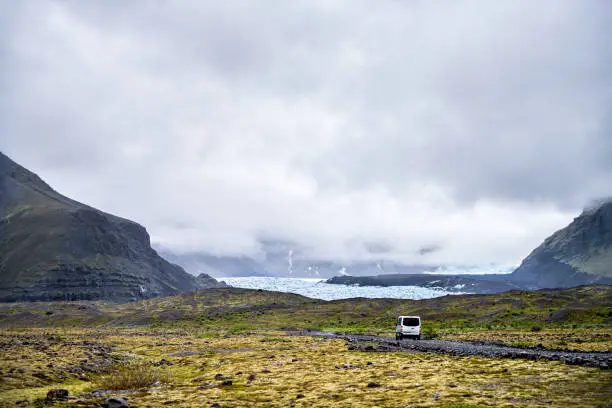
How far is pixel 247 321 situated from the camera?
382 ft

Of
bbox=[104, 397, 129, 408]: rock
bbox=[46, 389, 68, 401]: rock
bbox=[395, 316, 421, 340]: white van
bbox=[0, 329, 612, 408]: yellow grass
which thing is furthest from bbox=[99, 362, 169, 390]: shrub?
bbox=[395, 316, 421, 340]: white van

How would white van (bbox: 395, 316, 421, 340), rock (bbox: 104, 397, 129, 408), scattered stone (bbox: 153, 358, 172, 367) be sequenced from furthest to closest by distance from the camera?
white van (bbox: 395, 316, 421, 340) < scattered stone (bbox: 153, 358, 172, 367) < rock (bbox: 104, 397, 129, 408)

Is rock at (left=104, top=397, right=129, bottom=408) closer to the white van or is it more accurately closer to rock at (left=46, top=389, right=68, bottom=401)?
rock at (left=46, top=389, right=68, bottom=401)

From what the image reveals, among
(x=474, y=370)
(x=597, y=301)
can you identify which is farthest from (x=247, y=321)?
(x=474, y=370)

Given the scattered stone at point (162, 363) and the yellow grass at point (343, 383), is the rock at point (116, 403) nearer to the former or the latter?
the yellow grass at point (343, 383)

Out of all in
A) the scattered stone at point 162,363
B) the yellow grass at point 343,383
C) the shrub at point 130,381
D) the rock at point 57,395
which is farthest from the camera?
the scattered stone at point 162,363

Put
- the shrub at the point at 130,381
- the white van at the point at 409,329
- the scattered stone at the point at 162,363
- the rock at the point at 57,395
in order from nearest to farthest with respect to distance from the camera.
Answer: the rock at the point at 57,395, the shrub at the point at 130,381, the scattered stone at the point at 162,363, the white van at the point at 409,329

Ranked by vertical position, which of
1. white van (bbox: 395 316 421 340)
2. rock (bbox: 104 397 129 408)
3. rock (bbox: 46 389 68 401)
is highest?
rock (bbox: 104 397 129 408)

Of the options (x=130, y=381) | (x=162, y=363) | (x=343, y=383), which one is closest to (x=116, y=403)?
(x=130, y=381)

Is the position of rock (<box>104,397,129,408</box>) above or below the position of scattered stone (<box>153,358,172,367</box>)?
above

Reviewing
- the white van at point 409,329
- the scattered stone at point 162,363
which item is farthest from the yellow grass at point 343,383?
the white van at point 409,329

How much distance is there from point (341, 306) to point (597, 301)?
67088mm

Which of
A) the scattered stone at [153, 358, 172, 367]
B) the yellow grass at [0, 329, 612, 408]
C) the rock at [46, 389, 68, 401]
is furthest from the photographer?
the scattered stone at [153, 358, 172, 367]

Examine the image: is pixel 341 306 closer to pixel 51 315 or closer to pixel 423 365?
pixel 51 315
